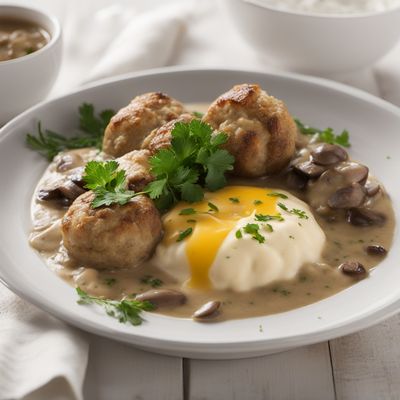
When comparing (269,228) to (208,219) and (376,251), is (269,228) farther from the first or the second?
(376,251)

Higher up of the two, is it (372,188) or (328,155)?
(328,155)

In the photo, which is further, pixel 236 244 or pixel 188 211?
pixel 188 211

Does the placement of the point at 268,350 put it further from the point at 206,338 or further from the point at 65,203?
the point at 65,203

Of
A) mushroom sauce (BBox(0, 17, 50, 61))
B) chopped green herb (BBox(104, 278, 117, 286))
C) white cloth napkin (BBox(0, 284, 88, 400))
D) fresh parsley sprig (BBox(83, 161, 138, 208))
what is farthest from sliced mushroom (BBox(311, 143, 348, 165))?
→ mushroom sauce (BBox(0, 17, 50, 61))

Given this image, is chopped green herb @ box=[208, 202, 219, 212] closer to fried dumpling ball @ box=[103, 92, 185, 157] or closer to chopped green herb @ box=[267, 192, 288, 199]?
chopped green herb @ box=[267, 192, 288, 199]

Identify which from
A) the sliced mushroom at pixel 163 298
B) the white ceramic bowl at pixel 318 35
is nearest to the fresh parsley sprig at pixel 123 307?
the sliced mushroom at pixel 163 298

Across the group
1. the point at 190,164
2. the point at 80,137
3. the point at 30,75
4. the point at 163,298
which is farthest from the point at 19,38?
the point at 163,298
